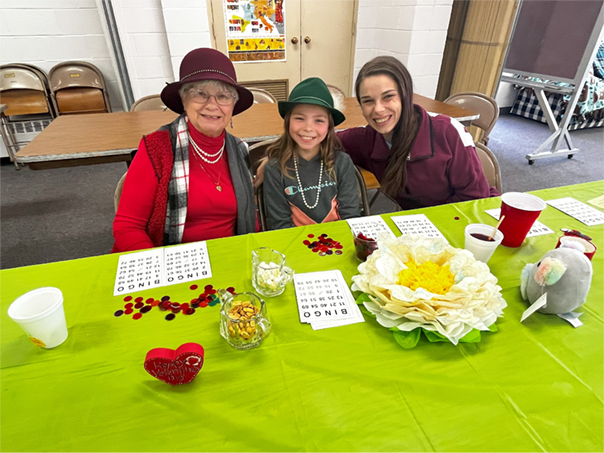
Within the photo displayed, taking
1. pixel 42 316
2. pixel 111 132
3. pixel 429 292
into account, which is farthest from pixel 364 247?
pixel 111 132

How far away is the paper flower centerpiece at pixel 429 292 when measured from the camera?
0.78 m

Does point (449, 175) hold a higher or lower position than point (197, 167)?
lower

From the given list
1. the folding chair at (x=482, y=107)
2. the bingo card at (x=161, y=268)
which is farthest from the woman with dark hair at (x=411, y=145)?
the folding chair at (x=482, y=107)

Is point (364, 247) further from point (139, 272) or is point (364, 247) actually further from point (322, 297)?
point (139, 272)

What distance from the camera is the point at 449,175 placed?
1655mm

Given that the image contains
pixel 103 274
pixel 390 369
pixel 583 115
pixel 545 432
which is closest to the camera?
pixel 545 432

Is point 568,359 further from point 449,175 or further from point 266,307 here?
point 449,175

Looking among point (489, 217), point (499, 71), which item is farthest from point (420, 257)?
point (499, 71)

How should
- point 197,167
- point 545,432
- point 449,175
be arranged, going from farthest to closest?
point 449,175 → point 197,167 → point 545,432

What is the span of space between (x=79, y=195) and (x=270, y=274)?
10.3ft

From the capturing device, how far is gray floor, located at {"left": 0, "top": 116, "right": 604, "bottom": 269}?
255 centimetres

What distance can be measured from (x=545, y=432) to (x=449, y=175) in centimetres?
122

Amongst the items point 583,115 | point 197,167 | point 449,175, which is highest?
point 197,167

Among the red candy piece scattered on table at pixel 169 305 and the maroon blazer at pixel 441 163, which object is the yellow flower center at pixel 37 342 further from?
the maroon blazer at pixel 441 163
